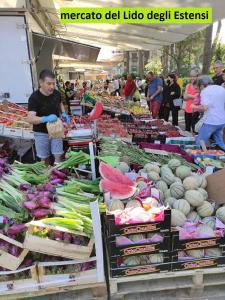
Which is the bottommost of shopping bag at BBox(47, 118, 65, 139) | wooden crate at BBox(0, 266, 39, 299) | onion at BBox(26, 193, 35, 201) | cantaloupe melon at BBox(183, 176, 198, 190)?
wooden crate at BBox(0, 266, 39, 299)

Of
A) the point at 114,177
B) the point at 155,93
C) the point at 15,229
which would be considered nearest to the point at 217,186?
the point at 114,177

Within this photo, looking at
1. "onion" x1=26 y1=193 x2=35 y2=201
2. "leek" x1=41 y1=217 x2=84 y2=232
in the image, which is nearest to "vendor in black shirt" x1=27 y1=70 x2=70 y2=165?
"onion" x1=26 y1=193 x2=35 y2=201

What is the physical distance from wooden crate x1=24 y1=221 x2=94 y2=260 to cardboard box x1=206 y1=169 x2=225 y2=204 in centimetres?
135

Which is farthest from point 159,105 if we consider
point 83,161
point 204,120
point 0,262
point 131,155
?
point 0,262

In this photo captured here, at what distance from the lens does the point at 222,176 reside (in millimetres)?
2936

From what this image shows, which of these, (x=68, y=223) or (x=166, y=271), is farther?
(x=166, y=271)

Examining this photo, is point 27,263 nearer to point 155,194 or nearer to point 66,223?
point 66,223

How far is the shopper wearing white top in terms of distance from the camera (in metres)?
5.12

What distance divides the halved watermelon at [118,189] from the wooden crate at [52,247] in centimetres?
44

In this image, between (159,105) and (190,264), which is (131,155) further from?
(159,105)

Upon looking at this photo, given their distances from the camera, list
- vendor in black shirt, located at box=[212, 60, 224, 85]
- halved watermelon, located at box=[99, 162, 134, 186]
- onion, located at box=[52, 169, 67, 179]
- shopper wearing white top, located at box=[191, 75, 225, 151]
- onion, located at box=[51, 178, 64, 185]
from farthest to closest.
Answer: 1. vendor in black shirt, located at box=[212, 60, 224, 85]
2. shopper wearing white top, located at box=[191, 75, 225, 151]
3. onion, located at box=[52, 169, 67, 179]
4. onion, located at box=[51, 178, 64, 185]
5. halved watermelon, located at box=[99, 162, 134, 186]

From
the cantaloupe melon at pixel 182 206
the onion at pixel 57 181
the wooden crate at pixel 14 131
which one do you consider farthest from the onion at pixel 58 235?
the wooden crate at pixel 14 131

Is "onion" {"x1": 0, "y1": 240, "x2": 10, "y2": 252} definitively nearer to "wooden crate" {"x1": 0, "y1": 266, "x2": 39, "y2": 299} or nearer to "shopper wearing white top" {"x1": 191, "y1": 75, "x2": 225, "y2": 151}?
"wooden crate" {"x1": 0, "y1": 266, "x2": 39, "y2": 299}

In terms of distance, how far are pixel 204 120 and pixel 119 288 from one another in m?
3.62
